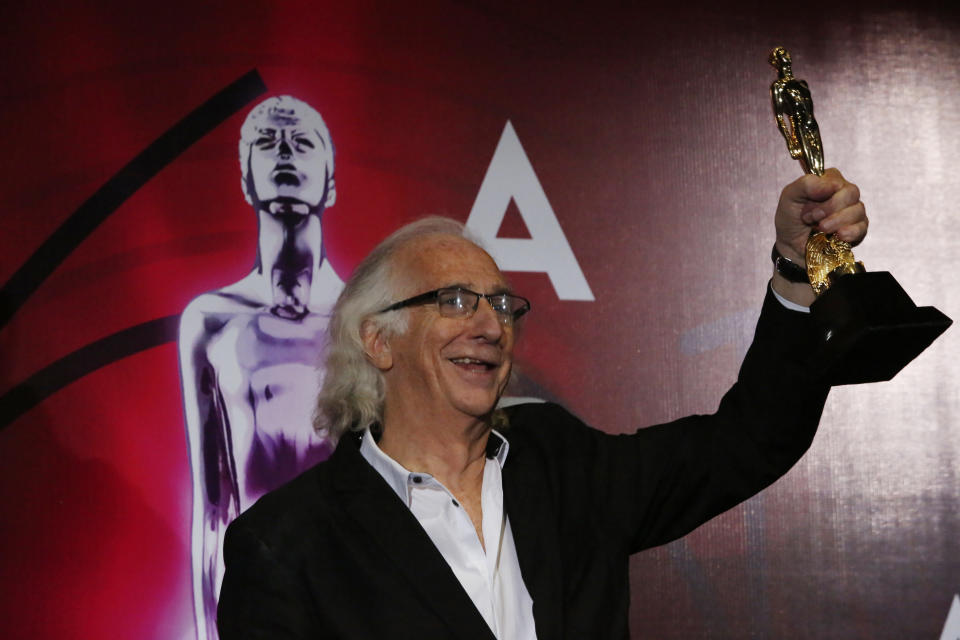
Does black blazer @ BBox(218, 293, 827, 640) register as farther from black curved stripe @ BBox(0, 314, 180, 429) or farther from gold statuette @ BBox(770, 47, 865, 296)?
black curved stripe @ BBox(0, 314, 180, 429)

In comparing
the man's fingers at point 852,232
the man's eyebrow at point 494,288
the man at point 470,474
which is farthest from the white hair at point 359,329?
the man's fingers at point 852,232

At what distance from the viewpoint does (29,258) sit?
2395 millimetres

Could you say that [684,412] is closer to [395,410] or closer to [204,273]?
[395,410]

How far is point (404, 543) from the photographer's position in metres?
1.80

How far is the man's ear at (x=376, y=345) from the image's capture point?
218cm

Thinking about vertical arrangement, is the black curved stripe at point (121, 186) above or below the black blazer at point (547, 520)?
above

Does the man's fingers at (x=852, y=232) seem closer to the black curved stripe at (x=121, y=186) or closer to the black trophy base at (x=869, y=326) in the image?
the black trophy base at (x=869, y=326)

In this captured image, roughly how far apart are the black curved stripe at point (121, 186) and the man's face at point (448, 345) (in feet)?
2.37

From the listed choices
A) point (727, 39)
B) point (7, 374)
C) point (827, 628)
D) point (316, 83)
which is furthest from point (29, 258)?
point (827, 628)

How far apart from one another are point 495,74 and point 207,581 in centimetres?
150

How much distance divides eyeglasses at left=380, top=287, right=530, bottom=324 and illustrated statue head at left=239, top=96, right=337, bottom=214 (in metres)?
0.60

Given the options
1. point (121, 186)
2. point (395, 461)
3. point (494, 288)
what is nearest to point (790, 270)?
point (494, 288)

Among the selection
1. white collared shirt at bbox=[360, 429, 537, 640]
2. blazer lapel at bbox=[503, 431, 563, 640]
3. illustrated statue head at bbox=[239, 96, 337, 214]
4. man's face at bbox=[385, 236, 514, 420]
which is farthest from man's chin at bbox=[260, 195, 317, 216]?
blazer lapel at bbox=[503, 431, 563, 640]

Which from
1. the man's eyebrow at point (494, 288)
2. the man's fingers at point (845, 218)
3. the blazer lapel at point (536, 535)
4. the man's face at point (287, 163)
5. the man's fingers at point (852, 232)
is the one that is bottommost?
the blazer lapel at point (536, 535)
